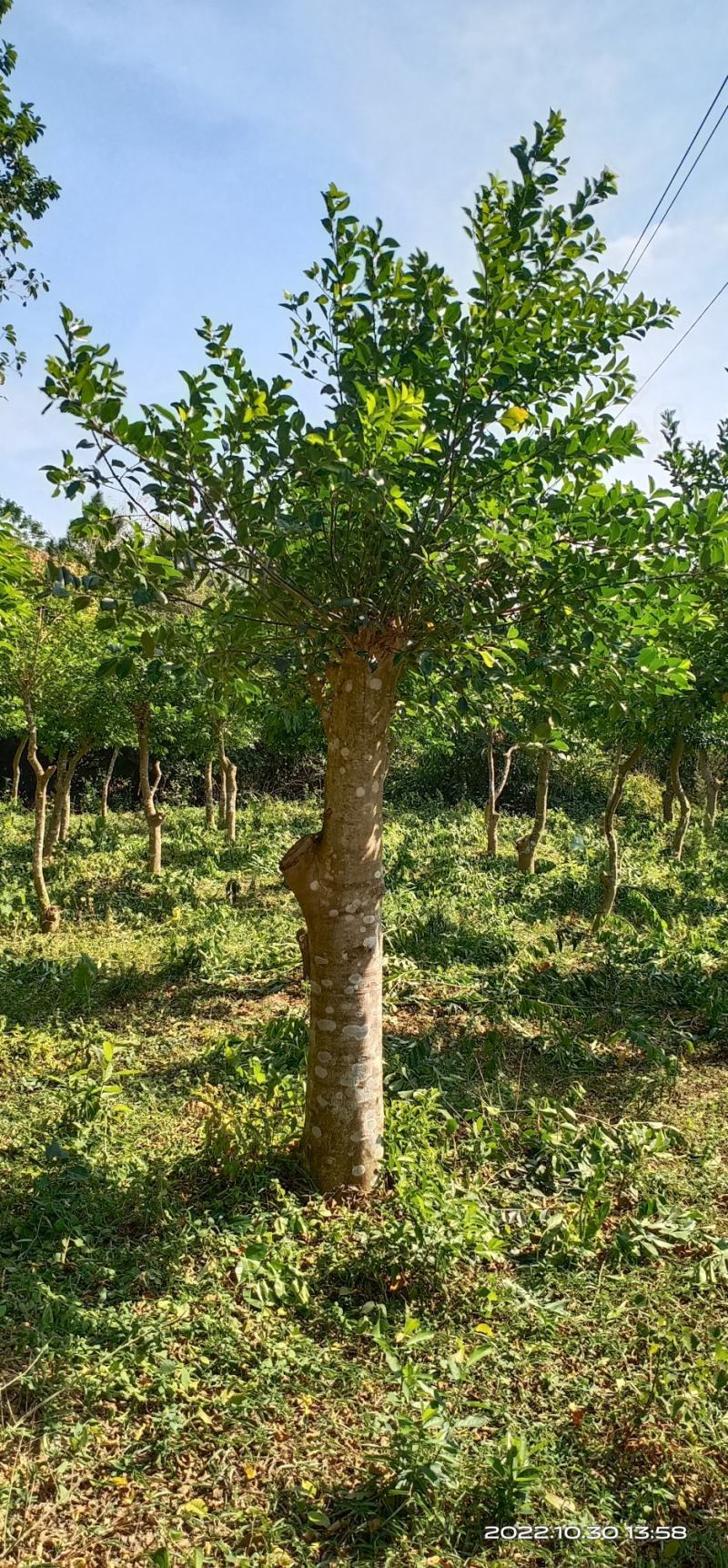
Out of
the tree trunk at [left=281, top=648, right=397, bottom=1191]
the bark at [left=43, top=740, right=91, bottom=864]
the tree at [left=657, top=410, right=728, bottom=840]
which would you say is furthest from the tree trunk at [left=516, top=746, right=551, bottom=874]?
the tree trunk at [left=281, top=648, right=397, bottom=1191]

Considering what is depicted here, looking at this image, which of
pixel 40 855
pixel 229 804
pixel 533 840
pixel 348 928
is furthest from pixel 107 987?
pixel 229 804

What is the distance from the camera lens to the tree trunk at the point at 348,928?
4145 mm

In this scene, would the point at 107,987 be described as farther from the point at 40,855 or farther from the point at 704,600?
the point at 704,600

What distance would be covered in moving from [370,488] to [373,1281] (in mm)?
3368

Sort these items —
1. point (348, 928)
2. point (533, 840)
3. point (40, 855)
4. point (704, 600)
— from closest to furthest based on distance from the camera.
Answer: point (348, 928), point (704, 600), point (40, 855), point (533, 840)

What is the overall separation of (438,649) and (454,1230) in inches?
106

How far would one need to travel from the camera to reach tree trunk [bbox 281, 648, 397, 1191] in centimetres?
414

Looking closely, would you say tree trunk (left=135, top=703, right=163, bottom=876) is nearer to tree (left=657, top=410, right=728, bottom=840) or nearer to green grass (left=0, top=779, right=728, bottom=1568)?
green grass (left=0, top=779, right=728, bottom=1568)

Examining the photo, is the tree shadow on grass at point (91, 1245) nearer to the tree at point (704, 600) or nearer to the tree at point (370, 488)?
the tree at point (370, 488)

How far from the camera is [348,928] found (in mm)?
4129

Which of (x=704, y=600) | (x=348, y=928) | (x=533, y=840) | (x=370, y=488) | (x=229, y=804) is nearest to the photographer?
(x=370, y=488)

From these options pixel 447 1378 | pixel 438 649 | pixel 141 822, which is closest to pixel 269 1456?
pixel 447 1378

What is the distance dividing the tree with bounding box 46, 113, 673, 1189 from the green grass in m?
0.71

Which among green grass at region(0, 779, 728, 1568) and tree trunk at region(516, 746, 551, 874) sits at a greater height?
tree trunk at region(516, 746, 551, 874)
